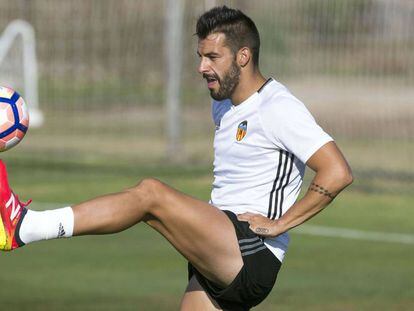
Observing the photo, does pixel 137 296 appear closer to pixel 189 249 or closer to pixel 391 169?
pixel 189 249

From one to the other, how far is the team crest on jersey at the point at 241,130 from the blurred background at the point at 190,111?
3.84 metres

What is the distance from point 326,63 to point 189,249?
47.6 ft

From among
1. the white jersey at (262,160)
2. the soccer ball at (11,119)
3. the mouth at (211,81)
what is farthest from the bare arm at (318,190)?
the soccer ball at (11,119)

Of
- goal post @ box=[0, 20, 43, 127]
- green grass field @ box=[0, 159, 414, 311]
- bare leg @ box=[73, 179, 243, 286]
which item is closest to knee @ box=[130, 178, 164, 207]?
bare leg @ box=[73, 179, 243, 286]

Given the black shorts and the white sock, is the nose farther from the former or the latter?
the white sock

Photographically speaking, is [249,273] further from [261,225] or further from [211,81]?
[211,81]

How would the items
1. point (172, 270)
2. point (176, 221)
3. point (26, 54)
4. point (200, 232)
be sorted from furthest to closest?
point (26, 54) → point (172, 270) → point (200, 232) → point (176, 221)

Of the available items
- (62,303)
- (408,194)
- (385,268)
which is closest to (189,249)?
(62,303)

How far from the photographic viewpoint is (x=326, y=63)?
2227cm

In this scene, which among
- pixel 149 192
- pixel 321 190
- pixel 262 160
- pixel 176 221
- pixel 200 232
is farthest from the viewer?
pixel 262 160

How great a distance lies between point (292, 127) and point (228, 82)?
0.64 m

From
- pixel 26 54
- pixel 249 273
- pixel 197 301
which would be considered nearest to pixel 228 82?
pixel 249 273

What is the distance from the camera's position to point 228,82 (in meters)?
8.55

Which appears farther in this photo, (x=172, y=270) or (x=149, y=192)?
(x=172, y=270)
